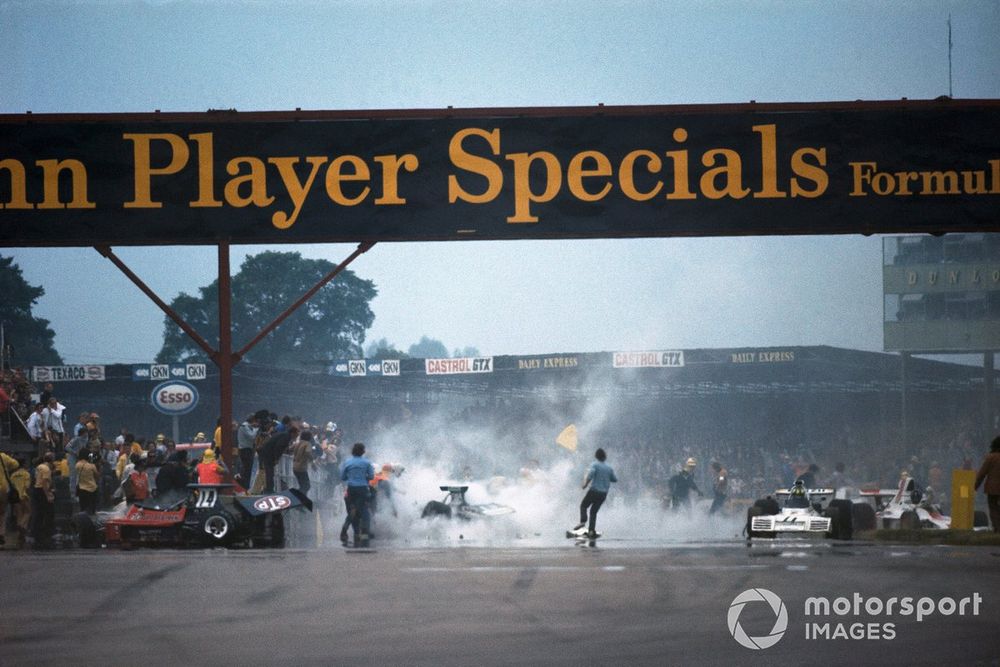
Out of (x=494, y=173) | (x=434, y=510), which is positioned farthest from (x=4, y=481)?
(x=494, y=173)

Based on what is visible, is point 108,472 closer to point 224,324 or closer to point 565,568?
point 224,324

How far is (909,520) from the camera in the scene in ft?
77.6

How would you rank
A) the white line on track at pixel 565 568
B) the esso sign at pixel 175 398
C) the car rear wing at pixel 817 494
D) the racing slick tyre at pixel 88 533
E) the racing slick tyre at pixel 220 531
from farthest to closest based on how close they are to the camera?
1. the esso sign at pixel 175 398
2. the car rear wing at pixel 817 494
3. the racing slick tyre at pixel 88 533
4. the racing slick tyre at pixel 220 531
5. the white line on track at pixel 565 568

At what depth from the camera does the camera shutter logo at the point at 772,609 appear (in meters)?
9.56

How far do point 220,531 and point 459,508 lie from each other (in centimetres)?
664

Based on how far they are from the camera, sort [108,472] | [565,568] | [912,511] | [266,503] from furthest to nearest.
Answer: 1. [108,472]
2. [912,511]
3. [266,503]
4. [565,568]

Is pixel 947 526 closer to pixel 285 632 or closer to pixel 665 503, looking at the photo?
pixel 665 503

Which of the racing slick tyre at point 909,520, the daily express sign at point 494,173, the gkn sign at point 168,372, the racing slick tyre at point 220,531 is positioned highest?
the daily express sign at point 494,173

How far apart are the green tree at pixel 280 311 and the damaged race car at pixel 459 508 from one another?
237ft

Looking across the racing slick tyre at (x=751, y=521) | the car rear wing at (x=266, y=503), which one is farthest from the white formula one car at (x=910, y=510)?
the car rear wing at (x=266, y=503)

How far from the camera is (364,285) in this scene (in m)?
112

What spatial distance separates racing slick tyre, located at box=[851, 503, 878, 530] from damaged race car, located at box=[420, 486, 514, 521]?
6410 mm

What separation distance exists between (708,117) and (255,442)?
9.56 metres
